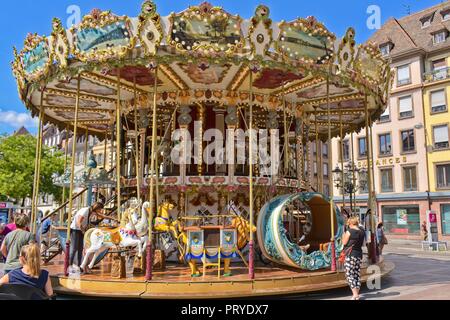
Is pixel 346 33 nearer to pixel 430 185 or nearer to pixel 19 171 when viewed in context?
pixel 430 185

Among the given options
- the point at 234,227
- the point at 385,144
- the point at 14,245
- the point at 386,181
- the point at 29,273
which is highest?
the point at 385,144

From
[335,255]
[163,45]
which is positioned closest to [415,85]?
[335,255]

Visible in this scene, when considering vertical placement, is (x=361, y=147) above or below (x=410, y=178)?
above

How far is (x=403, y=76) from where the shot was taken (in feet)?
127

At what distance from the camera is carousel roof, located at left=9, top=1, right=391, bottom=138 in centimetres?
968

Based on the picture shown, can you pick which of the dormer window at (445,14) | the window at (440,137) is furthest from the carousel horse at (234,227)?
the dormer window at (445,14)

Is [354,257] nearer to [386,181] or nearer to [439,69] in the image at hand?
[386,181]

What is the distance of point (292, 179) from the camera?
46.9 ft

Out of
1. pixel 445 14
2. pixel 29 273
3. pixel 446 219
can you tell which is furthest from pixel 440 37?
pixel 29 273

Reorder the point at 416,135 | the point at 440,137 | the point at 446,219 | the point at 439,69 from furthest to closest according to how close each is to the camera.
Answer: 1. the point at 416,135
2. the point at 439,69
3. the point at 440,137
4. the point at 446,219

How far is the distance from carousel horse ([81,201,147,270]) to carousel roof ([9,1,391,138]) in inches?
133

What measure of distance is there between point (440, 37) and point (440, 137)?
9.22 metres

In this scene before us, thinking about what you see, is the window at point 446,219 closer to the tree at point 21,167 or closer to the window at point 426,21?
the window at point 426,21

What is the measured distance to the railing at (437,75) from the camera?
3556cm
